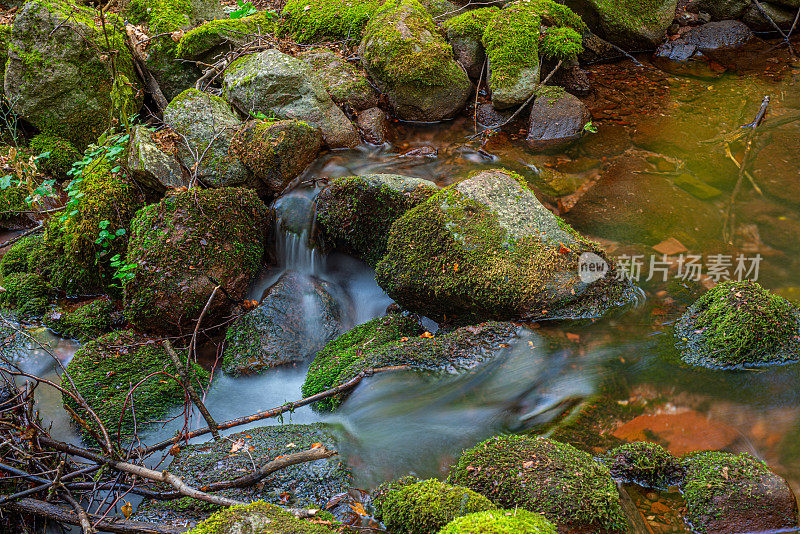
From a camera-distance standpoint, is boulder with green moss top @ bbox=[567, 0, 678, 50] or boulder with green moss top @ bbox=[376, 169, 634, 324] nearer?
boulder with green moss top @ bbox=[376, 169, 634, 324]

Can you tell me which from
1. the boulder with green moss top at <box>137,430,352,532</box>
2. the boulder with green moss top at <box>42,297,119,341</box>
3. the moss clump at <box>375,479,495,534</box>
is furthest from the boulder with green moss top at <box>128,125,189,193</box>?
the moss clump at <box>375,479,495,534</box>

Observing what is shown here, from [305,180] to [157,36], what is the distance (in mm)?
3179

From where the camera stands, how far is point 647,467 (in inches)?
122

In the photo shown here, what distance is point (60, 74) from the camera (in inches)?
256

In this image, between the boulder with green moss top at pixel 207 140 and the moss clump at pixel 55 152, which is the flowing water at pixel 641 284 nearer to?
the boulder with green moss top at pixel 207 140

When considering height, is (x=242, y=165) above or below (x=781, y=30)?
below

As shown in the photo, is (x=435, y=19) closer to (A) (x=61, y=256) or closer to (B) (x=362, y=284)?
(B) (x=362, y=284)

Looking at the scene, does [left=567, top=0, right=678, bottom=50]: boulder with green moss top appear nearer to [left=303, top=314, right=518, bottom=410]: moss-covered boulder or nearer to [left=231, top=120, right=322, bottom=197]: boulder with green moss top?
[left=231, top=120, right=322, bottom=197]: boulder with green moss top

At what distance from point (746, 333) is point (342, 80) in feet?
17.1

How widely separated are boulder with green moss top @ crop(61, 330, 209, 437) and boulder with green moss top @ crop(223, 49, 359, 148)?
9.92 feet

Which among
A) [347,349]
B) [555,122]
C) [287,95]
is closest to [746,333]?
[347,349]

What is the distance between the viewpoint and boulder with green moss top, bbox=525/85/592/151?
262 inches

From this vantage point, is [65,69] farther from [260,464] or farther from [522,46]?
[260,464]

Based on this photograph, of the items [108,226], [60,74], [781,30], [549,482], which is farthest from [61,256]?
[781,30]
